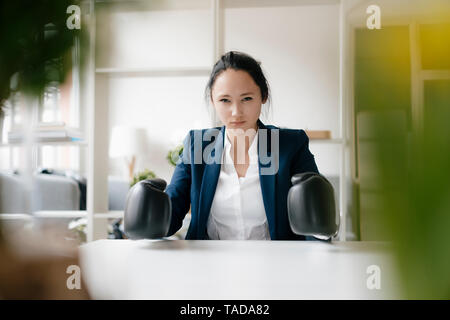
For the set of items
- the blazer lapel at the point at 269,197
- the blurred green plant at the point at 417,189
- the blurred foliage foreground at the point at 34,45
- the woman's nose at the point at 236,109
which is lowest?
the blazer lapel at the point at 269,197

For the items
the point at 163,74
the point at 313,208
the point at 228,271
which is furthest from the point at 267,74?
the point at 228,271

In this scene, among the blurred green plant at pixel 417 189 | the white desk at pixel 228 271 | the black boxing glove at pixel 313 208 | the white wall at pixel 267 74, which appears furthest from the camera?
the white wall at pixel 267 74

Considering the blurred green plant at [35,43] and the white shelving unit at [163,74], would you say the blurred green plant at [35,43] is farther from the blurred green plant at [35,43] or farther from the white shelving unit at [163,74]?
the white shelving unit at [163,74]

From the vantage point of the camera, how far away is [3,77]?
0.12 meters

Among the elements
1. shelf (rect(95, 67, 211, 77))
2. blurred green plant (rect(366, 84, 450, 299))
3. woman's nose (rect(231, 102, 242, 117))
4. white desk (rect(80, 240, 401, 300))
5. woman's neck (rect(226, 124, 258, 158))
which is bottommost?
white desk (rect(80, 240, 401, 300))

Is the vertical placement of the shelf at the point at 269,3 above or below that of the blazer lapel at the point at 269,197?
above

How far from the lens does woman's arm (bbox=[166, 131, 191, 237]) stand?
2.59 ft

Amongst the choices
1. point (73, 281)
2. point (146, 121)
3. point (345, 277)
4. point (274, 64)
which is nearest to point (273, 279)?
point (345, 277)

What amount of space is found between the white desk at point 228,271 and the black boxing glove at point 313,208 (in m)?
Answer: 0.03

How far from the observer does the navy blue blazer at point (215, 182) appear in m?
0.78

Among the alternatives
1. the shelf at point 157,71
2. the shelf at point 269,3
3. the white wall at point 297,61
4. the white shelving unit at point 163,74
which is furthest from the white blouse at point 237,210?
the white wall at point 297,61

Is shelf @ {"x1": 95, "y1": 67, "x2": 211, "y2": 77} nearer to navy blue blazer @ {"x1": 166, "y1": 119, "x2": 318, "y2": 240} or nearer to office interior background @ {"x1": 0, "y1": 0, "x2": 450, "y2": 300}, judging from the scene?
office interior background @ {"x1": 0, "y1": 0, "x2": 450, "y2": 300}

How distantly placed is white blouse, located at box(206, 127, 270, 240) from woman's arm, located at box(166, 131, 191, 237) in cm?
7

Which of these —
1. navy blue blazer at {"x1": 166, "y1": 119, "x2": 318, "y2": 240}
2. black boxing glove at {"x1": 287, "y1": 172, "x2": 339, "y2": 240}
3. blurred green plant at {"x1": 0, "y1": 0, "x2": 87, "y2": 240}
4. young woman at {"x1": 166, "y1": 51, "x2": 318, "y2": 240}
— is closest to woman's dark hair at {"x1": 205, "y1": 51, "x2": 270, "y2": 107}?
young woman at {"x1": 166, "y1": 51, "x2": 318, "y2": 240}
